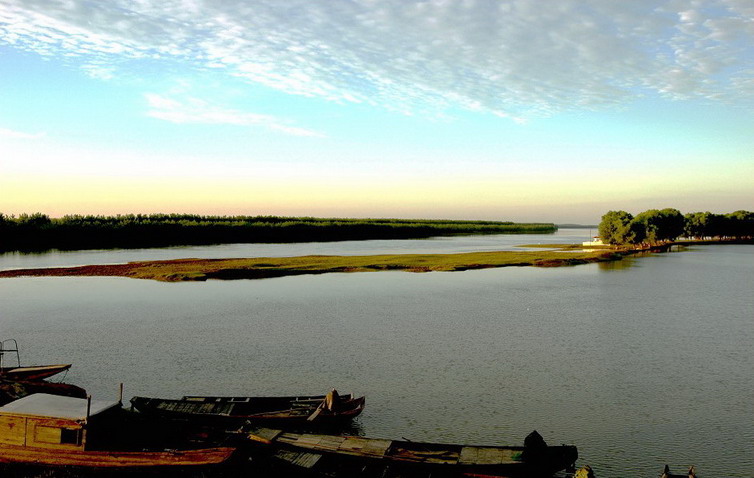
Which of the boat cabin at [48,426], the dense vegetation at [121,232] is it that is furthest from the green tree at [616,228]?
the boat cabin at [48,426]

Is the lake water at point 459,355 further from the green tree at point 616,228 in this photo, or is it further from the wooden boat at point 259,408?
the green tree at point 616,228

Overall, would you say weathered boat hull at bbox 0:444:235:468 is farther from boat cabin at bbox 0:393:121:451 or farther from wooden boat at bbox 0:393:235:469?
boat cabin at bbox 0:393:121:451

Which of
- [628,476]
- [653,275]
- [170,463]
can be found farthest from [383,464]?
[653,275]

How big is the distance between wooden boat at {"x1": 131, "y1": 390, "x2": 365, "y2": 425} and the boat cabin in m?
3.51

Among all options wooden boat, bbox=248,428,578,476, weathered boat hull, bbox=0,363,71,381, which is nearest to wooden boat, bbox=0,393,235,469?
wooden boat, bbox=248,428,578,476

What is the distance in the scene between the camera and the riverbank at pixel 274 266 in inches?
3270

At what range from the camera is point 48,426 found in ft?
62.0

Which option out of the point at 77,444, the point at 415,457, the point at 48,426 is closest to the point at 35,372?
the point at 48,426

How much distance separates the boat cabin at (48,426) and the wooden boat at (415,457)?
5450mm

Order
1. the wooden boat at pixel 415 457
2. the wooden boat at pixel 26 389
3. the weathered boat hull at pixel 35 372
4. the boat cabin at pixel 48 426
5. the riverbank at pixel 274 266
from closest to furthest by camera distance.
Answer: the wooden boat at pixel 415 457 → the boat cabin at pixel 48 426 → the wooden boat at pixel 26 389 → the weathered boat hull at pixel 35 372 → the riverbank at pixel 274 266

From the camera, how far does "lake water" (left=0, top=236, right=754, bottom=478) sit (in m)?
24.2

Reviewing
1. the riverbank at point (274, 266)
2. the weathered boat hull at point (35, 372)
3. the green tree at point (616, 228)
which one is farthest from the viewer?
the green tree at point (616, 228)

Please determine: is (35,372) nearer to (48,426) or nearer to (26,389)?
(26,389)

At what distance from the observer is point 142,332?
44.2 metres
